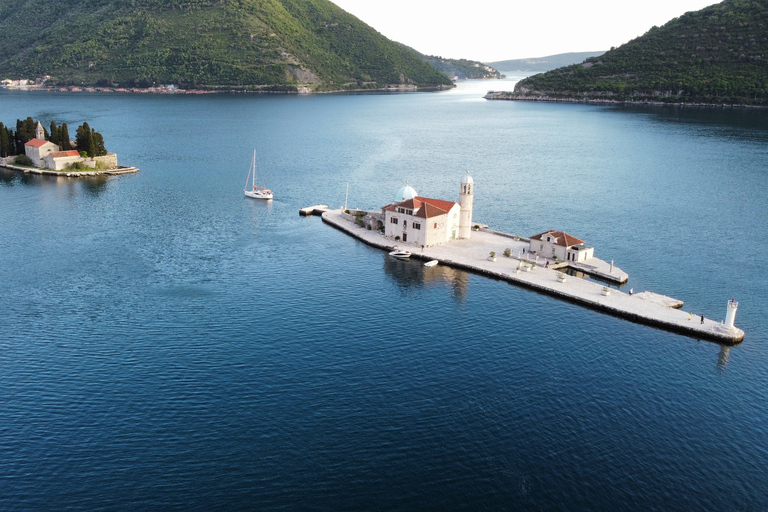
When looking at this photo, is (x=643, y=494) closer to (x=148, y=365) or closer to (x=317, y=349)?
(x=317, y=349)

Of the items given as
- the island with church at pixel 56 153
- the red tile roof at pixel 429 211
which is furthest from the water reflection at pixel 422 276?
the island with church at pixel 56 153

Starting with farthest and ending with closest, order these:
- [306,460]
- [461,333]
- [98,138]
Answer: [98,138]
[461,333]
[306,460]

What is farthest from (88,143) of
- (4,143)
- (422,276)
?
(422,276)

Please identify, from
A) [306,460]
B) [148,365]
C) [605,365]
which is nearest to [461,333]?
[605,365]

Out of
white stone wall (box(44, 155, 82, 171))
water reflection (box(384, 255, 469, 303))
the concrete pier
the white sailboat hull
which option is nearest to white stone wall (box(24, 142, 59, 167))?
white stone wall (box(44, 155, 82, 171))

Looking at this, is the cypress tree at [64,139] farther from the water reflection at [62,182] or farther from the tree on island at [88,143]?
the water reflection at [62,182]

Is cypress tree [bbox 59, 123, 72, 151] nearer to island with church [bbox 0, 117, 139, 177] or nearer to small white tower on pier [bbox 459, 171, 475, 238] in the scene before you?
island with church [bbox 0, 117, 139, 177]
